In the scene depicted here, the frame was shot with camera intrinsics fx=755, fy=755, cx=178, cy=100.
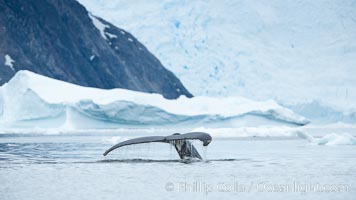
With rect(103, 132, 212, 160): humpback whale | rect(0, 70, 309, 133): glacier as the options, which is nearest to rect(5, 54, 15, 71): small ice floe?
rect(0, 70, 309, 133): glacier

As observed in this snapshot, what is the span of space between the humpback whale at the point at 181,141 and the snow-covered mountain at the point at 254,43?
47.7 m

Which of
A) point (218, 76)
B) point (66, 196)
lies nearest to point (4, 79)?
point (218, 76)

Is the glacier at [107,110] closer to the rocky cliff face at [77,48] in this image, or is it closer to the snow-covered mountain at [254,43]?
the snow-covered mountain at [254,43]

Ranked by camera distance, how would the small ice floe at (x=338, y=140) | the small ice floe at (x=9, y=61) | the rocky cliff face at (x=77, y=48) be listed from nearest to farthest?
1. the small ice floe at (x=338, y=140)
2. the small ice floe at (x=9, y=61)
3. the rocky cliff face at (x=77, y=48)

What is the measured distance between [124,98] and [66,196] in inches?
1182

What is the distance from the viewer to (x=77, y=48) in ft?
256

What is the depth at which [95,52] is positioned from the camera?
258 ft

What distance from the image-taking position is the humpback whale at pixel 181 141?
16.7 meters

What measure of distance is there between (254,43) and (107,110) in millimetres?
33533

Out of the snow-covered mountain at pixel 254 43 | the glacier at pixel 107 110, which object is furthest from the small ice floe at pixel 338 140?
the snow-covered mountain at pixel 254 43

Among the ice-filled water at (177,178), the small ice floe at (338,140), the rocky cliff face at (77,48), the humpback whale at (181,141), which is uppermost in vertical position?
the rocky cliff face at (77,48)

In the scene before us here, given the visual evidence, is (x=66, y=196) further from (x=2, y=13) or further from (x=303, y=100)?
(x=2, y=13)

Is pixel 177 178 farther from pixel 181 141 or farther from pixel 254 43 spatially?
pixel 254 43

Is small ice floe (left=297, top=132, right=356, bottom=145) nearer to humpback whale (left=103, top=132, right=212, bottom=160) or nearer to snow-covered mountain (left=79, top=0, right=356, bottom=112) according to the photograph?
humpback whale (left=103, top=132, right=212, bottom=160)
